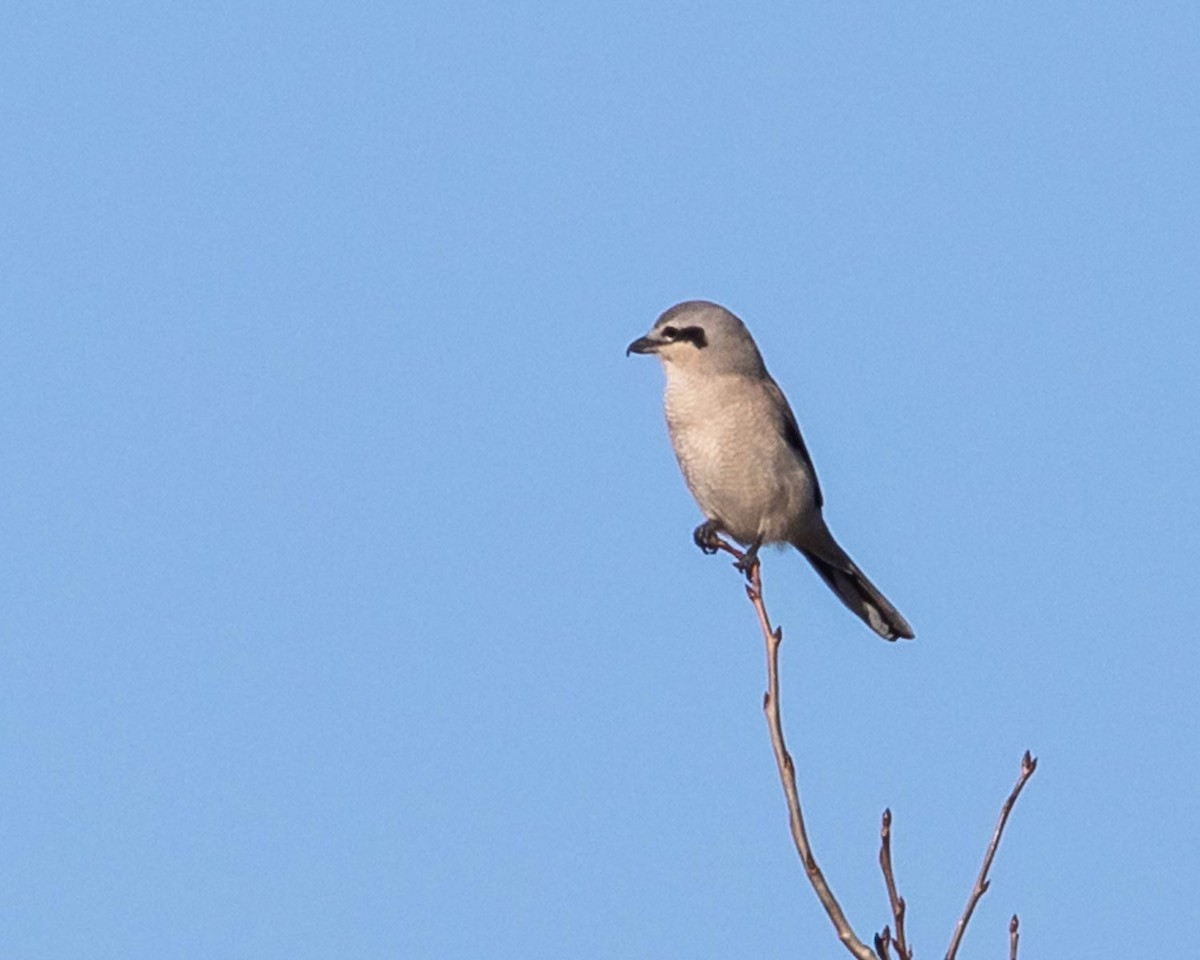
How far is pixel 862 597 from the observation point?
25.6ft

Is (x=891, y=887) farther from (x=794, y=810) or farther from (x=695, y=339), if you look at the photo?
(x=695, y=339)

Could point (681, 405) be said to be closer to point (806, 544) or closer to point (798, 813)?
point (806, 544)

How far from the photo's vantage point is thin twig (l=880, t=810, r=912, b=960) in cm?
304

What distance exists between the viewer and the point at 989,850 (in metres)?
3.26

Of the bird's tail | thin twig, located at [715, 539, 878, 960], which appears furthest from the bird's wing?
thin twig, located at [715, 539, 878, 960]

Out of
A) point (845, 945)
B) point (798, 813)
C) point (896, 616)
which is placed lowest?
point (845, 945)

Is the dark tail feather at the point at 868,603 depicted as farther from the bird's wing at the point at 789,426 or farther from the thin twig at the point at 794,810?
the thin twig at the point at 794,810

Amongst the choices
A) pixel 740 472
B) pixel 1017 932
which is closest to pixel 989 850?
pixel 1017 932

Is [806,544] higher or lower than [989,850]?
higher

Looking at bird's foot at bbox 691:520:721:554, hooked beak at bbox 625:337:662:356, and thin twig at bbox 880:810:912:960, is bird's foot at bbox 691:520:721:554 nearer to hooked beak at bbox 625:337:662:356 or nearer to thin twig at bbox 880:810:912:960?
hooked beak at bbox 625:337:662:356

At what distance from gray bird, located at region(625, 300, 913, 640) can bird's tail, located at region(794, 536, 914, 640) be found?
0.62 metres

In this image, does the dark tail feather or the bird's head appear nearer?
the bird's head

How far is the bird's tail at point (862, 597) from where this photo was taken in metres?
7.76

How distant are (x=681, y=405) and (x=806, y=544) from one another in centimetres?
112
